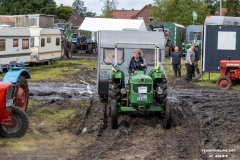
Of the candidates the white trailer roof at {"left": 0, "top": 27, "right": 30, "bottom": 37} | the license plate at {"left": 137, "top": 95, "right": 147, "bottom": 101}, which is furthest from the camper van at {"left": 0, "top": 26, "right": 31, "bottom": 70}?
the license plate at {"left": 137, "top": 95, "right": 147, "bottom": 101}

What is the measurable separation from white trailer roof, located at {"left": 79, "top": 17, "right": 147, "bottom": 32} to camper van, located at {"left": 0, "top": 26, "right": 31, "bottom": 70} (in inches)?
521

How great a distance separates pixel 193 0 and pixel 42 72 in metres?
32.2

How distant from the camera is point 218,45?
872 inches

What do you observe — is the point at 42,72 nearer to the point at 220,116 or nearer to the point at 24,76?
the point at 24,76

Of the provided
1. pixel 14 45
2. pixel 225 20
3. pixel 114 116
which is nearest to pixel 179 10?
pixel 225 20

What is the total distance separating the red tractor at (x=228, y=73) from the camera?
19875 millimetres

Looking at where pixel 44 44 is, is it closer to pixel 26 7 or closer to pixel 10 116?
pixel 10 116

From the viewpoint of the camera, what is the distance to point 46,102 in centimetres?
1540

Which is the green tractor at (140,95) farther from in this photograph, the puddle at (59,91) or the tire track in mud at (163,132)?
the puddle at (59,91)

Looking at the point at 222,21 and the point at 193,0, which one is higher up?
the point at 193,0

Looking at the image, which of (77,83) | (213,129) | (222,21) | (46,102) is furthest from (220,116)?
(222,21)

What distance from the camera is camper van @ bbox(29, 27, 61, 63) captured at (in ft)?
97.1

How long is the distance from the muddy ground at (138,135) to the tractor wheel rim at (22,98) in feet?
1.25

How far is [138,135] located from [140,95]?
1.18 metres
